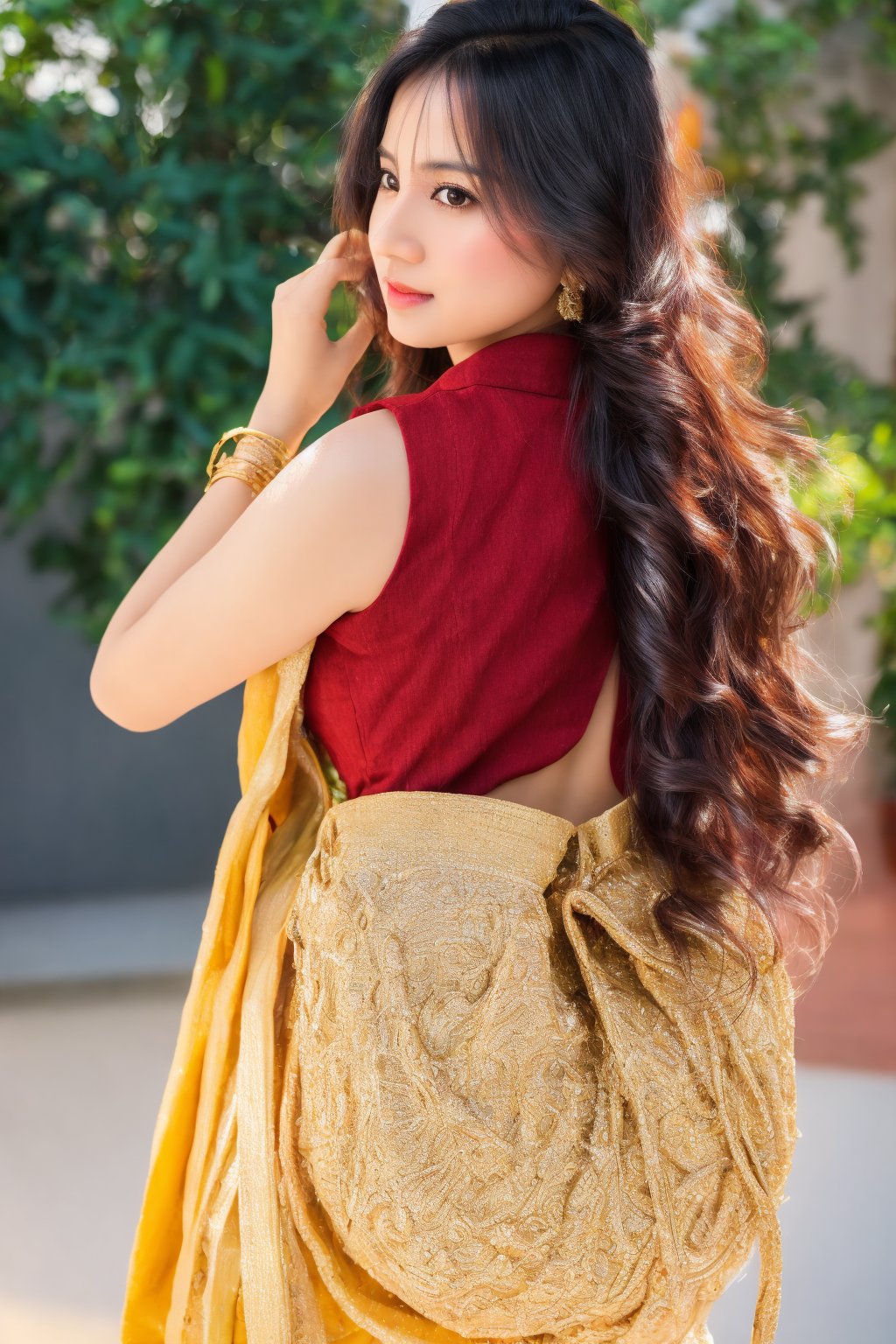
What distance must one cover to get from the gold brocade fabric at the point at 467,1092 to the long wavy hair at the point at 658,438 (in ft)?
0.19

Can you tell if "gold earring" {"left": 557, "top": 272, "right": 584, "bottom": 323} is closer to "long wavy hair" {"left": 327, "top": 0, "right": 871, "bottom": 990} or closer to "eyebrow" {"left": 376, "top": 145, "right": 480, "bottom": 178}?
"long wavy hair" {"left": 327, "top": 0, "right": 871, "bottom": 990}

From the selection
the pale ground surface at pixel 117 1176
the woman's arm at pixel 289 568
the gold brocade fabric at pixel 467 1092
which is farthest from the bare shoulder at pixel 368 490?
the pale ground surface at pixel 117 1176

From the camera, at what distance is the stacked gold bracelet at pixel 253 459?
41.1 inches

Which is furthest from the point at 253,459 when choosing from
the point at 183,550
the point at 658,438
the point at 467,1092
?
the point at 467,1092

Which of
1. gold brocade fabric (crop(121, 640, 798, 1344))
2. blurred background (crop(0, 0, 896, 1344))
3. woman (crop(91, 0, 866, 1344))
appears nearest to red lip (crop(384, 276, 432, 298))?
woman (crop(91, 0, 866, 1344))

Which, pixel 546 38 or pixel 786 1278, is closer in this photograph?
pixel 546 38

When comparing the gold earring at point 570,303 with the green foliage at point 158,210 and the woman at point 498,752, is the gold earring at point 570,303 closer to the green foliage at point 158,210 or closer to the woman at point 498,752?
the woman at point 498,752

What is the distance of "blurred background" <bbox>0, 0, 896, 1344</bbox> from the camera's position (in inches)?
82.4

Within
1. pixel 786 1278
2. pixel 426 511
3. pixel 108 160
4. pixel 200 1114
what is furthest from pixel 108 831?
pixel 426 511

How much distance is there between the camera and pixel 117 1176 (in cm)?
216

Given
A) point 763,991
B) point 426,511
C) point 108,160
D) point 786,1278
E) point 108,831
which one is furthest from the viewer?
point 108,831

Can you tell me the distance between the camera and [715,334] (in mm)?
1105

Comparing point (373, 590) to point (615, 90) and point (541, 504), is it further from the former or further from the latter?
point (615, 90)

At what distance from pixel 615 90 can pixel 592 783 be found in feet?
1.74
